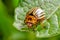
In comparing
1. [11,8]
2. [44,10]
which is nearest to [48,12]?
[44,10]

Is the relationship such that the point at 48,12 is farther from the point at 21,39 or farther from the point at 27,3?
the point at 21,39

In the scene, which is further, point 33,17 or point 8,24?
point 8,24

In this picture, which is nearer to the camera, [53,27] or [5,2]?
[53,27]

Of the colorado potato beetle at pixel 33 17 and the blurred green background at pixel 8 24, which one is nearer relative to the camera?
the colorado potato beetle at pixel 33 17

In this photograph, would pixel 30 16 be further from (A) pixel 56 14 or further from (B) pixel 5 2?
(B) pixel 5 2

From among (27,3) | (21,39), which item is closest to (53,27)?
(27,3)

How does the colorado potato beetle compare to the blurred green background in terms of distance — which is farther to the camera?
the blurred green background

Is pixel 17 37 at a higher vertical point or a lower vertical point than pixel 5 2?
lower

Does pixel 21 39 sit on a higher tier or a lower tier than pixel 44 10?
lower

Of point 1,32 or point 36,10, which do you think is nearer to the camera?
point 36,10
